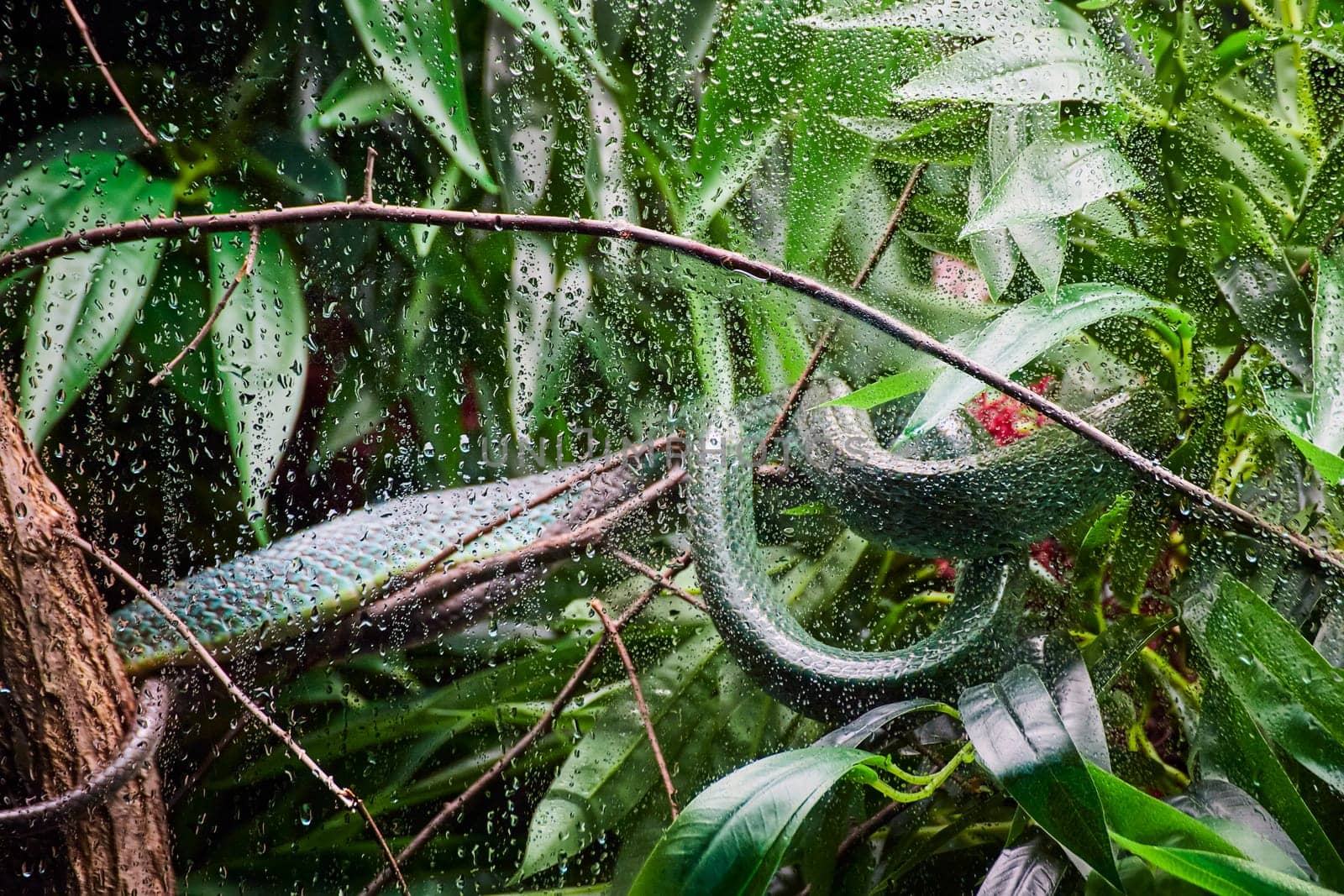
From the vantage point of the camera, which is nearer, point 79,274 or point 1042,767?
point 1042,767

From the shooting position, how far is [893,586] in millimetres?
576

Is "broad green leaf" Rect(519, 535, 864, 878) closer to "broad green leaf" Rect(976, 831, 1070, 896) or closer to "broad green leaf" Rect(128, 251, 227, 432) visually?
"broad green leaf" Rect(976, 831, 1070, 896)

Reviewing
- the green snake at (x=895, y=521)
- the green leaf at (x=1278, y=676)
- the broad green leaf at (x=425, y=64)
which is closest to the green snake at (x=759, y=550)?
the green snake at (x=895, y=521)

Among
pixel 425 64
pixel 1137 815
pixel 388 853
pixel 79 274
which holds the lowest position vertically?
pixel 388 853

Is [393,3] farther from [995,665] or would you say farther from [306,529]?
[995,665]

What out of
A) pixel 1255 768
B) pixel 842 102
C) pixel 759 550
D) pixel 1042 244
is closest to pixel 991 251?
pixel 1042 244

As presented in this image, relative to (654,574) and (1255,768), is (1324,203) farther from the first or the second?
(654,574)

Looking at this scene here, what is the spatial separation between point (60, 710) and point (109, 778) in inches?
2.3

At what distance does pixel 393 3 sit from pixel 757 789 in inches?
21.5

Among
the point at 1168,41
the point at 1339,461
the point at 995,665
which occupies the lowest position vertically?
the point at 995,665

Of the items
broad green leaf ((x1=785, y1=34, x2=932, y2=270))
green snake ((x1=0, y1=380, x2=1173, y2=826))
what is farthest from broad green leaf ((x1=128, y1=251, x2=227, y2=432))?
broad green leaf ((x1=785, y1=34, x2=932, y2=270))

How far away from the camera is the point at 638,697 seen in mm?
564

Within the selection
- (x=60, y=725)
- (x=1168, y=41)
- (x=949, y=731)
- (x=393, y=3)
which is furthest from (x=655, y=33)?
(x=60, y=725)

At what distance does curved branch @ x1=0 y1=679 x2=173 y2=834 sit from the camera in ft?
1.90
